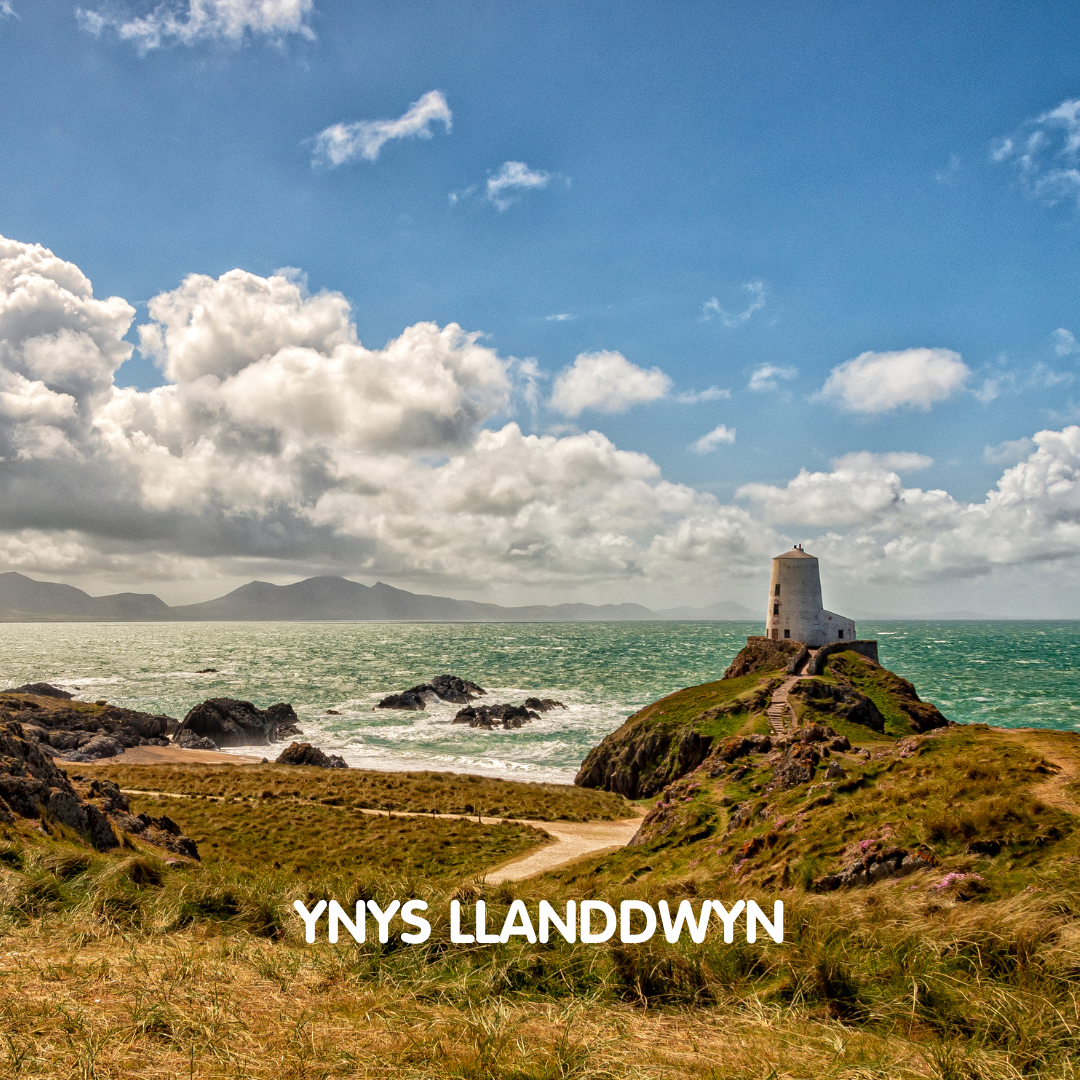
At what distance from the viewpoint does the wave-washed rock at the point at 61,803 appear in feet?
41.4

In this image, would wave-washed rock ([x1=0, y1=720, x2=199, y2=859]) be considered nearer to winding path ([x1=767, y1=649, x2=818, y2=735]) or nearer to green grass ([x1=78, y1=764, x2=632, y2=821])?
green grass ([x1=78, y1=764, x2=632, y2=821])

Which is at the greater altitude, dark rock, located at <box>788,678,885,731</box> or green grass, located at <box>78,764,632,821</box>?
dark rock, located at <box>788,678,885,731</box>

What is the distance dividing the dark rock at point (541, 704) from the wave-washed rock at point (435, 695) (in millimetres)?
11887

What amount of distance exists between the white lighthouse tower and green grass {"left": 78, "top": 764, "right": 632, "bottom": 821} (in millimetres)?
23386

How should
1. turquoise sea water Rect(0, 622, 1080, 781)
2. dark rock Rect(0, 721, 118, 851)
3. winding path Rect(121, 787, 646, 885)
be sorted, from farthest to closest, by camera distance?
turquoise sea water Rect(0, 622, 1080, 781) < winding path Rect(121, 787, 646, 885) < dark rock Rect(0, 721, 118, 851)

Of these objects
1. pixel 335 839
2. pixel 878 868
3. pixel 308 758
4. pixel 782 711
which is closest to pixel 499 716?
pixel 308 758

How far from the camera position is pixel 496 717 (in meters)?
66.0

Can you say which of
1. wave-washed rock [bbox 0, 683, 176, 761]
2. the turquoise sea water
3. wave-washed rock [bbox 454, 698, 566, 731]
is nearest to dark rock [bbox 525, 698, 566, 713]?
wave-washed rock [bbox 454, 698, 566, 731]

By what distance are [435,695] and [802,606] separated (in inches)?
1969

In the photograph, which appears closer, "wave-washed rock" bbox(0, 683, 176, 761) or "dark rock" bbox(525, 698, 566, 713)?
"wave-washed rock" bbox(0, 683, 176, 761)

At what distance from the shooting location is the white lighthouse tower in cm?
5059

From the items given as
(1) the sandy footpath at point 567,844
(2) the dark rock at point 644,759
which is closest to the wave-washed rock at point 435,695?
(2) the dark rock at point 644,759

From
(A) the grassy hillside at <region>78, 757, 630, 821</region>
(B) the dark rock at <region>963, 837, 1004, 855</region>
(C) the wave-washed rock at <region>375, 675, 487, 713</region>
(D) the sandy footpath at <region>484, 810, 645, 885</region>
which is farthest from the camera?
(C) the wave-washed rock at <region>375, 675, 487, 713</region>

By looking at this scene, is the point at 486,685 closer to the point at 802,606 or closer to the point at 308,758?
the point at 308,758
